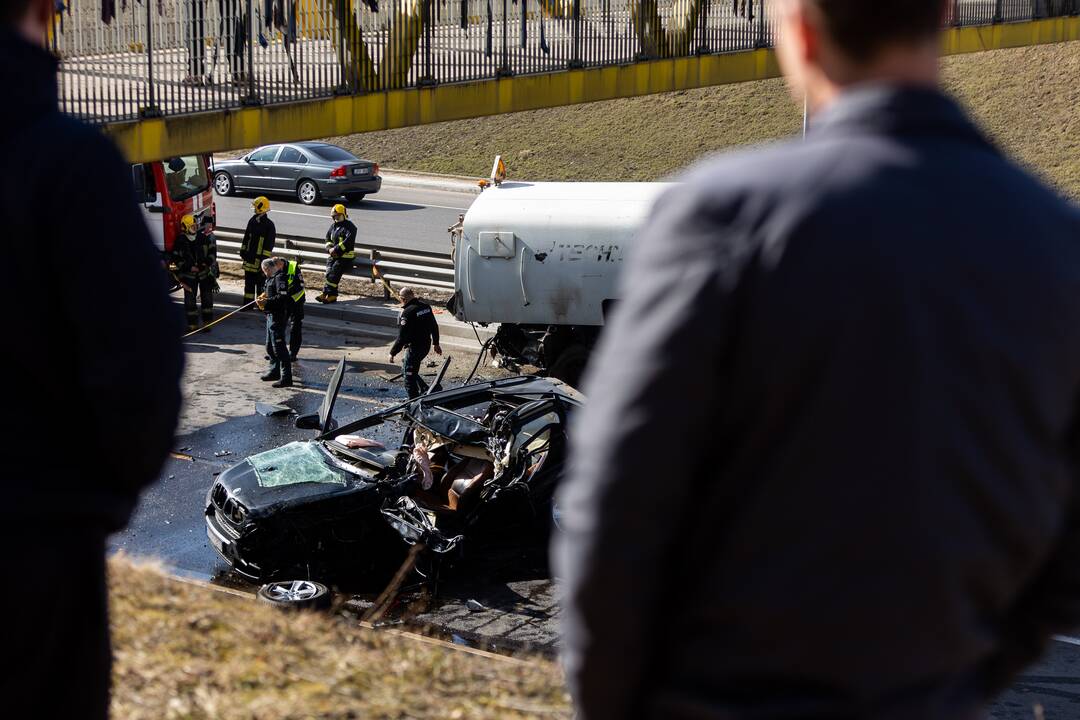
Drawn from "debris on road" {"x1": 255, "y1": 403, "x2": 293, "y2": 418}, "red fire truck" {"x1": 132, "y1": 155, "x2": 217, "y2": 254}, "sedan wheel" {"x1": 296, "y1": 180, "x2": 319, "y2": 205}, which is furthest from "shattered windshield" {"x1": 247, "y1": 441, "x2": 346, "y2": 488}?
"sedan wheel" {"x1": 296, "y1": 180, "x2": 319, "y2": 205}

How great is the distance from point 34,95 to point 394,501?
335 inches

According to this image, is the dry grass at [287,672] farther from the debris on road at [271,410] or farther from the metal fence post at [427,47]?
the metal fence post at [427,47]

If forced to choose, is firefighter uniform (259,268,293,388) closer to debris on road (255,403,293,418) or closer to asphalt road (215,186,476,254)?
debris on road (255,403,293,418)

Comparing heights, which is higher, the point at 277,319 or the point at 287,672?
the point at 287,672

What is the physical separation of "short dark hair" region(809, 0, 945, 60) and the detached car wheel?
296 inches

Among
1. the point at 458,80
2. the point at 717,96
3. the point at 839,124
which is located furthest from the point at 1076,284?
the point at 717,96

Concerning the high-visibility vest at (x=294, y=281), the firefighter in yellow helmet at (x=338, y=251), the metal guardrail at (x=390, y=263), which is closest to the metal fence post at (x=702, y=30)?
the metal guardrail at (x=390, y=263)

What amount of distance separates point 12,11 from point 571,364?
1469 centimetres

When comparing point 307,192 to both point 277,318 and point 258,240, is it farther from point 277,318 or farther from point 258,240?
point 277,318

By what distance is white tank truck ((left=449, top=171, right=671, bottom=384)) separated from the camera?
15883 mm

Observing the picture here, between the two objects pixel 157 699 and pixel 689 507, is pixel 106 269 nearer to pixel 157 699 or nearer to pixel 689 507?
pixel 689 507

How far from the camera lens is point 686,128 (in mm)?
38438

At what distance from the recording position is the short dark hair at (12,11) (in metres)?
1.96

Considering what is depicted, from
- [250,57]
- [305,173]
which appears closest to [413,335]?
[250,57]
